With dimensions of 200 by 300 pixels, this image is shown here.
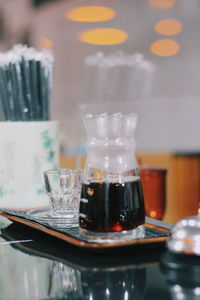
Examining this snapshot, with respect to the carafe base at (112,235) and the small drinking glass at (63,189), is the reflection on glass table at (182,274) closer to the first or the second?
the carafe base at (112,235)

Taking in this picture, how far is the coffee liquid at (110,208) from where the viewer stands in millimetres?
832

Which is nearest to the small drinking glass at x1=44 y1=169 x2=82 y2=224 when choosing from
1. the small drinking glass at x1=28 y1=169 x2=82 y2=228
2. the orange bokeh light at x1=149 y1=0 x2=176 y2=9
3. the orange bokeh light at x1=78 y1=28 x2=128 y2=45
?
the small drinking glass at x1=28 y1=169 x2=82 y2=228

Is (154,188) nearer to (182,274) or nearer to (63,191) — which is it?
(63,191)

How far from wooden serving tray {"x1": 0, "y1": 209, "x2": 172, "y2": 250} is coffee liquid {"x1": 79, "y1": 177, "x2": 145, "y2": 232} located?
2 cm

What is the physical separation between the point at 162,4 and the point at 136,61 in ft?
1.16

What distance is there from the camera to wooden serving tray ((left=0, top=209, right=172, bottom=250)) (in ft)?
2.60

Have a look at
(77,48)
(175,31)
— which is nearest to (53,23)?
(77,48)

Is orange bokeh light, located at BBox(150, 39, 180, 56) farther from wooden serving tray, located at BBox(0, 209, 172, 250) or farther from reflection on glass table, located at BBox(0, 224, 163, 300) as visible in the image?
reflection on glass table, located at BBox(0, 224, 163, 300)

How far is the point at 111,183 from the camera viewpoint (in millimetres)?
849

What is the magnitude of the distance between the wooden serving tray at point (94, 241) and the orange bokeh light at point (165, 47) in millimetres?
2424

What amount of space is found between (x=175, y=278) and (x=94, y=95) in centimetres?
257

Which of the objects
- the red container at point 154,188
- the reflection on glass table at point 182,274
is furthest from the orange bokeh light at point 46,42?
the reflection on glass table at point 182,274

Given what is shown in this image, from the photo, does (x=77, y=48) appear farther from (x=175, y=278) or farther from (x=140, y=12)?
(x=175, y=278)

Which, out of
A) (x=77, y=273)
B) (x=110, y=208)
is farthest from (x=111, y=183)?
(x=77, y=273)
